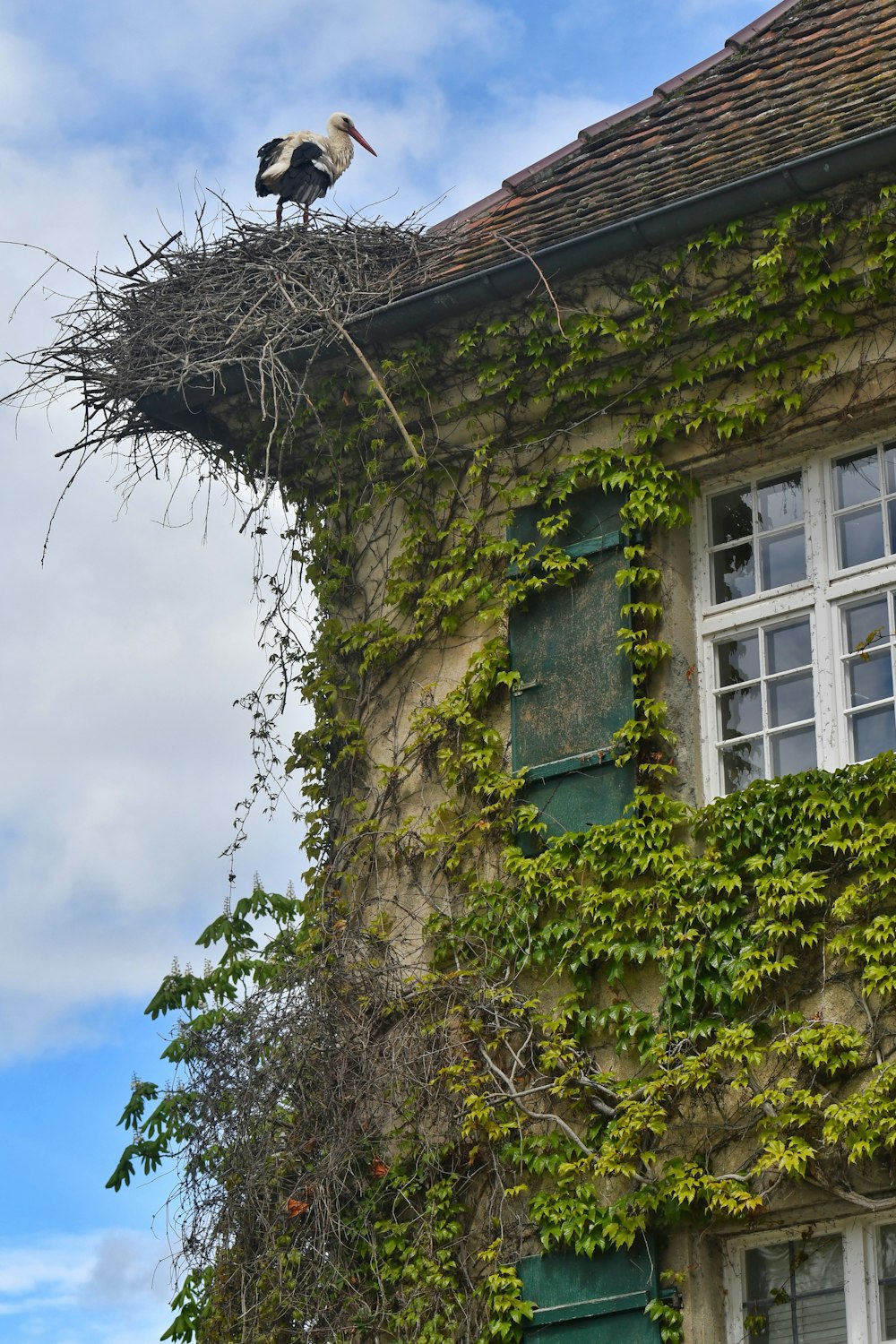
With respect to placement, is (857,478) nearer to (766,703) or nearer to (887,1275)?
(766,703)

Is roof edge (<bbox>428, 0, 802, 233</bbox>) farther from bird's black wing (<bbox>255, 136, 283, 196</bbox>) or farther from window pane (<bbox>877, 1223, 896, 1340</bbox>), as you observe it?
window pane (<bbox>877, 1223, 896, 1340</bbox>)

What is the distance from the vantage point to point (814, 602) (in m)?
8.21

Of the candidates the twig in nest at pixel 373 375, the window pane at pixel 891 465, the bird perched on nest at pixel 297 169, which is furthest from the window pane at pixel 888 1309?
the bird perched on nest at pixel 297 169

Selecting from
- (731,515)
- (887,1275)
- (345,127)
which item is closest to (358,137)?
(345,127)

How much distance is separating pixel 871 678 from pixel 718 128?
3250 millimetres

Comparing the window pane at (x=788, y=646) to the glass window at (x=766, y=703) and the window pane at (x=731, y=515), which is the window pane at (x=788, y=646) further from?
the window pane at (x=731, y=515)

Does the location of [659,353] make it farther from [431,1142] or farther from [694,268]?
[431,1142]

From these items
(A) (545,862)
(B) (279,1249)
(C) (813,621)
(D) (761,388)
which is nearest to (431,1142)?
(B) (279,1249)

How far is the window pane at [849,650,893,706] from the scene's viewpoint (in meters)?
7.93

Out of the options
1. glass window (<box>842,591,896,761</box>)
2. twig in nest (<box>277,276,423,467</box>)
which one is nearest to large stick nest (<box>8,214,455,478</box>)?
twig in nest (<box>277,276,423,467</box>)

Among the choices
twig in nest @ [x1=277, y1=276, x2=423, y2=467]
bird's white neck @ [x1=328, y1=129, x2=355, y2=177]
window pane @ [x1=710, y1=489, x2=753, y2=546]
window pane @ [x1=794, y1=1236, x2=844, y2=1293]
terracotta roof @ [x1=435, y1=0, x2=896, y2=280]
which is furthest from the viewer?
bird's white neck @ [x1=328, y1=129, x2=355, y2=177]

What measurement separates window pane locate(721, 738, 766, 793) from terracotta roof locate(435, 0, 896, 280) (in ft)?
8.24

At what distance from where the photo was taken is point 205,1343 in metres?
8.38

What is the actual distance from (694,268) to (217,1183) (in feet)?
14.9
